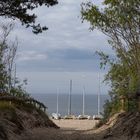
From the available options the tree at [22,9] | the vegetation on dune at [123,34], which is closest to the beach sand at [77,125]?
the vegetation on dune at [123,34]

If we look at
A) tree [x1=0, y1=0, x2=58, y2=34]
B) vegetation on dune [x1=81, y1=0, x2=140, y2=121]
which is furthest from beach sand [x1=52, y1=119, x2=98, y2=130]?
tree [x1=0, y1=0, x2=58, y2=34]

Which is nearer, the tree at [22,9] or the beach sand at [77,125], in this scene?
the tree at [22,9]

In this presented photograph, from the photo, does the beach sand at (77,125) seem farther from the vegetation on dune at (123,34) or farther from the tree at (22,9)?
the tree at (22,9)

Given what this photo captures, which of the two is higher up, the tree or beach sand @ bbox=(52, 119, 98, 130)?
the tree

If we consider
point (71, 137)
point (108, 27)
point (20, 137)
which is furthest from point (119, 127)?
point (108, 27)

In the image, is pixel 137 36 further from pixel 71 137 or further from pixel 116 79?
pixel 71 137

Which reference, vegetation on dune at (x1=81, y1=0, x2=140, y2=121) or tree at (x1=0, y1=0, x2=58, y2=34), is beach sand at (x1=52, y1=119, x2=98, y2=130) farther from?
tree at (x1=0, y1=0, x2=58, y2=34)

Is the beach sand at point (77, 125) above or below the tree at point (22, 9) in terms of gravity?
below

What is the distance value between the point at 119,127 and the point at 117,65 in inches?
470

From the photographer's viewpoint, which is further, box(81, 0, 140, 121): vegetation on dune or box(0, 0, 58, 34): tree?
box(81, 0, 140, 121): vegetation on dune

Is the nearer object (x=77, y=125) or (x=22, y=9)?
(x=22, y=9)

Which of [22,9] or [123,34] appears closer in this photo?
[22,9]

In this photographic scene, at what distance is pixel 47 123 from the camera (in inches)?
1117

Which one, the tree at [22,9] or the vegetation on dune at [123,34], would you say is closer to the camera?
the tree at [22,9]
